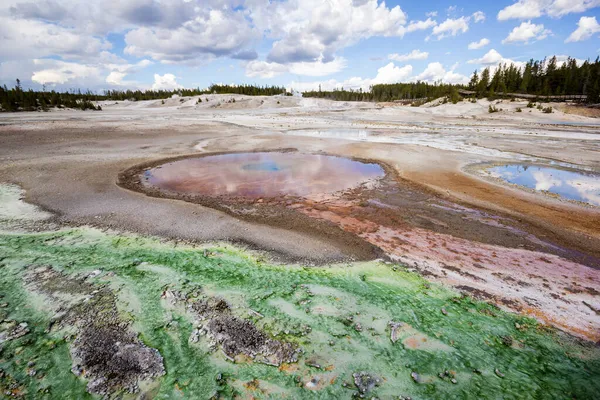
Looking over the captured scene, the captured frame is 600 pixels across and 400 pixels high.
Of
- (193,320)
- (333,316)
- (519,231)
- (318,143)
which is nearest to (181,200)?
(193,320)

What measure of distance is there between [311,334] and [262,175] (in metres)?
8.21

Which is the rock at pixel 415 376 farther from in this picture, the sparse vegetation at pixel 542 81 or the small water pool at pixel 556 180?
the sparse vegetation at pixel 542 81

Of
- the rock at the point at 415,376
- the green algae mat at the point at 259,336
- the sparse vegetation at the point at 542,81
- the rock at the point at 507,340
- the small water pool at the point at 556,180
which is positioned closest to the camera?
the green algae mat at the point at 259,336

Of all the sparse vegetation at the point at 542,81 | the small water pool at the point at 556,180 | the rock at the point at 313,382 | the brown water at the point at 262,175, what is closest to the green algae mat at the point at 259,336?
the rock at the point at 313,382

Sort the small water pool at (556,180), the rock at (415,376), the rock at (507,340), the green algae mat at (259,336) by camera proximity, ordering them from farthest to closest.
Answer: the small water pool at (556,180) → the rock at (507,340) → the rock at (415,376) → the green algae mat at (259,336)

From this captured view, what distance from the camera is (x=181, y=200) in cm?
859

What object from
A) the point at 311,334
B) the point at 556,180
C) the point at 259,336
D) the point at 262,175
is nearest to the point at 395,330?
the point at 311,334

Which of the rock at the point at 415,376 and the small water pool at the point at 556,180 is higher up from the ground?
the small water pool at the point at 556,180

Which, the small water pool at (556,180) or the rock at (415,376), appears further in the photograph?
the small water pool at (556,180)

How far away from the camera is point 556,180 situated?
444 inches

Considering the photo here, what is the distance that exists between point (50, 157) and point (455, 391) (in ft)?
56.0

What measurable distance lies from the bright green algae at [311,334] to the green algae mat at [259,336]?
2 cm

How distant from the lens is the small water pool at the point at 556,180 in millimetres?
9664

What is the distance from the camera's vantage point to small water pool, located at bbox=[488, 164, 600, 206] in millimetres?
9664
